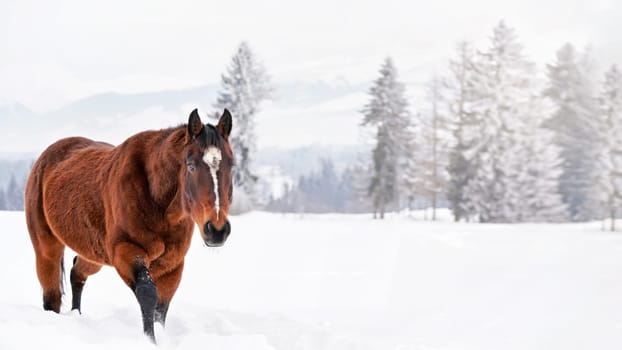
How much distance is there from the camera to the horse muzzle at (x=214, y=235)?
12.8 feet

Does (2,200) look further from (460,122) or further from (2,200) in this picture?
(460,122)

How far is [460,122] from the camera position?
2952 cm

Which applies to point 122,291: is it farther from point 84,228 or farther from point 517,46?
point 517,46

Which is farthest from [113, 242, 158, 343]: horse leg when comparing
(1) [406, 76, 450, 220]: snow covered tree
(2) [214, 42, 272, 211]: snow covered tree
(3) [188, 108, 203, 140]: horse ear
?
(1) [406, 76, 450, 220]: snow covered tree

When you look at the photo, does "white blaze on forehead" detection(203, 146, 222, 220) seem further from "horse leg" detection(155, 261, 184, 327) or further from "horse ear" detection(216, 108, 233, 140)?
"horse leg" detection(155, 261, 184, 327)

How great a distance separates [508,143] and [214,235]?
1034 inches

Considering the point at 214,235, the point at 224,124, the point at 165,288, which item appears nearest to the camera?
the point at 214,235

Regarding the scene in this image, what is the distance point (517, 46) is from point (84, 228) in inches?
1069

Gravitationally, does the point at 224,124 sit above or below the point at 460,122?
below

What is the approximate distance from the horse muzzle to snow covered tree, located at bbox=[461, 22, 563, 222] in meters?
25.5

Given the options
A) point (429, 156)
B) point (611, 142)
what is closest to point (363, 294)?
point (611, 142)

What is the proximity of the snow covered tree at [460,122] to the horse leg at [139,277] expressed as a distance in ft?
84.1

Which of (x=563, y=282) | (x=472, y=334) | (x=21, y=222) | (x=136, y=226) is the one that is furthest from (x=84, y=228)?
(x=21, y=222)

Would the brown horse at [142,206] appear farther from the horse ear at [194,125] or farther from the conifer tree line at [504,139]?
the conifer tree line at [504,139]
